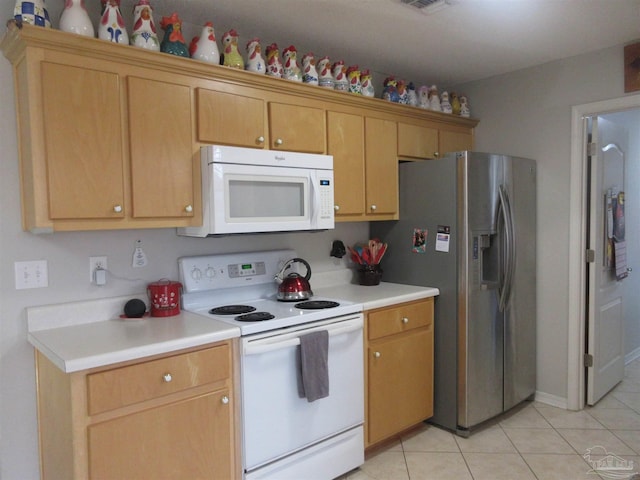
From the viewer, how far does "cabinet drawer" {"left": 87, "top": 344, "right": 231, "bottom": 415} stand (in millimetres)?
1587

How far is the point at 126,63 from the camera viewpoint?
1.91 metres

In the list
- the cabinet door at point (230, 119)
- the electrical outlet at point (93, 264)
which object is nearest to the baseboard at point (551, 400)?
the cabinet door at point (230, 119)

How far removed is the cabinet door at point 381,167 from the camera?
9.29ft

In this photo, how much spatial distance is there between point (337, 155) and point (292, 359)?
1.20m

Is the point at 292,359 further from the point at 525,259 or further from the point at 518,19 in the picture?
the point at 518,19

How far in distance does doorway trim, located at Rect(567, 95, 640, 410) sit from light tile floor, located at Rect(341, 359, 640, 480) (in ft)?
0.67

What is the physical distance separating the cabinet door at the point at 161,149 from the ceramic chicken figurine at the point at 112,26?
165mm

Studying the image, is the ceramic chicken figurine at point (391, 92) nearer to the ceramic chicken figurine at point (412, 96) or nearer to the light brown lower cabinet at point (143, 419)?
the ceramic chicken figurine at point (412, 96)

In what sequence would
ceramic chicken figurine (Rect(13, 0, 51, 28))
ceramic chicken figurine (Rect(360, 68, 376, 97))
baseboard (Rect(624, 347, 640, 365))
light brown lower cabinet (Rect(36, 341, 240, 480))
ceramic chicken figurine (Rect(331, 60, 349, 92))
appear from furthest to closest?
1. baseboard (Rect(624, 347, 640, 365))
2. ceramic chicken figurine (Rect(360, 68, 376, 97))
3. ceramic chicken figurine (Rect(331, 60, 349, 92))
4. ceramic chicken figurine (Rect(13, 0, 51, 28))
5. light brown lower cabinet (Rect(36, 341, 240, 480))

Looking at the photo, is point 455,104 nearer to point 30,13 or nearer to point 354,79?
point 354,79

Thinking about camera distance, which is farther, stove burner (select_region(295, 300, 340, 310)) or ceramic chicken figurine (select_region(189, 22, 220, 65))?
stove burner (select_region(295, 300, 340, 310))

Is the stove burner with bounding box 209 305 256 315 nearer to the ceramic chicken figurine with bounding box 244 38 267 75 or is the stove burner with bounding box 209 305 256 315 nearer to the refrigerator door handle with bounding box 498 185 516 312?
the ceramic chicken figurine with bounding box 244 38 267 75

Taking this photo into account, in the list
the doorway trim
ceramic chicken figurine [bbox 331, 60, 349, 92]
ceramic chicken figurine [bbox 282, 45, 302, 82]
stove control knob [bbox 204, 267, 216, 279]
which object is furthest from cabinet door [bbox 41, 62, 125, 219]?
the doorway trim

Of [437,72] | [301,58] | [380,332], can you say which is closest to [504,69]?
[437,72]
